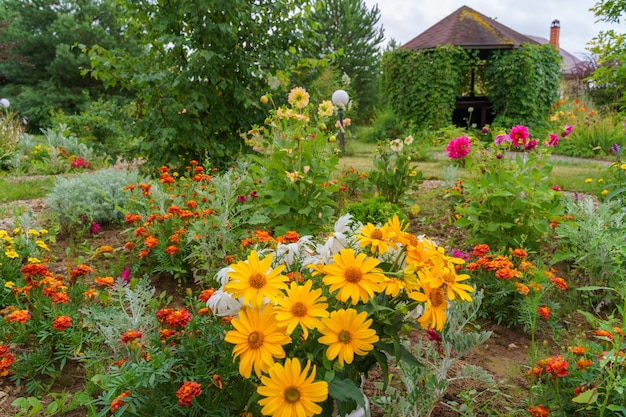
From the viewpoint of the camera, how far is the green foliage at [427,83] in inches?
443

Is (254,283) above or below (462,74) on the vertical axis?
below

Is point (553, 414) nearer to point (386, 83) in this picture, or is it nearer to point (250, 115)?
point (250, 115)

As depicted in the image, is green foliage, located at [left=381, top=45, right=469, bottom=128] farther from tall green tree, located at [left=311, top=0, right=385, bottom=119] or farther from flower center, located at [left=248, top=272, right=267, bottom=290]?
flower center, located at [left=248, top=272, right=267, bottom=290]

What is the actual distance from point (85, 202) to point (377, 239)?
108 inches

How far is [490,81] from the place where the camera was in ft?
39.2

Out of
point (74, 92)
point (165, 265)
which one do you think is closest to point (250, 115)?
point (165, 265)

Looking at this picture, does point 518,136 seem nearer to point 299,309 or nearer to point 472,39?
point 299,309

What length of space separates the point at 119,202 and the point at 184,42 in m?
1.36

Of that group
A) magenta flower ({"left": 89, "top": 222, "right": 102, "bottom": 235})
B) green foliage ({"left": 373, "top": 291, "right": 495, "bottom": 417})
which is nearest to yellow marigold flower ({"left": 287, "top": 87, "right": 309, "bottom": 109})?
magenta flower ({"left": 89, "top": 222, "right": 102, "bottom": 235})

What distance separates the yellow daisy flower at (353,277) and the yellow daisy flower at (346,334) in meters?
0.04

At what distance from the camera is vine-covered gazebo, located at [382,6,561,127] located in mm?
11094

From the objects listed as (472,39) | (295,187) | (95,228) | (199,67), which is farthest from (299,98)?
(472,39)

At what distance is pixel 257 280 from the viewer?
983 mm

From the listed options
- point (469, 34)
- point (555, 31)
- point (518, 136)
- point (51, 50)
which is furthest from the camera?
point (555, 31)
